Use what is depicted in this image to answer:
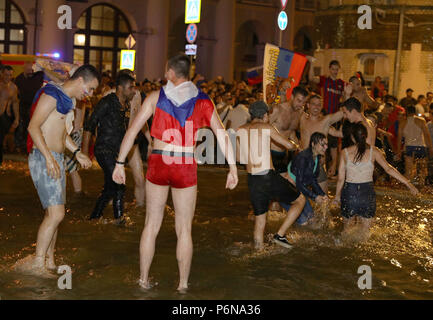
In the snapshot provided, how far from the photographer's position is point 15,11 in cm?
2981

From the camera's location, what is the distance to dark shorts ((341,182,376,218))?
8227 mm

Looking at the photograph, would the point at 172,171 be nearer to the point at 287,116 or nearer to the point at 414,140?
the point at 287,116

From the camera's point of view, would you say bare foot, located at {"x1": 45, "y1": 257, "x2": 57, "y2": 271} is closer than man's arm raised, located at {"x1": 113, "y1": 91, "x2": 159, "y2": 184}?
No

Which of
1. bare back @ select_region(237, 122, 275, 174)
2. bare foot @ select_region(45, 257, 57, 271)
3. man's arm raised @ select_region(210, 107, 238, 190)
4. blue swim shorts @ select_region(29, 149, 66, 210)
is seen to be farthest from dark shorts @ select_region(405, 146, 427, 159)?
blue swim shorts @ select_region(29, 149, 66, 210)

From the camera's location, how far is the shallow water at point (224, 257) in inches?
245

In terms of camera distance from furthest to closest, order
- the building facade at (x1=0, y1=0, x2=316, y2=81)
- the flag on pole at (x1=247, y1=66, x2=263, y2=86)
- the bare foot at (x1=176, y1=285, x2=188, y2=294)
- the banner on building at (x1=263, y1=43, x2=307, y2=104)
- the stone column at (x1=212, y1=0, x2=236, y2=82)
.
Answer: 1. the stone column at (x1=212, y1=0, x2=236, y2=82)
2. the building facade at (x1=0, y1=0, x2=316, y2=81)
3. the flag on pole at (x1=247, y1=66, x2=263, y2=86)
4. the banner on building at (x1=263, y1=43, x2=307, y2=104)
5. the bare foot at (x1=176, y1=285, x2=188, y2=294)

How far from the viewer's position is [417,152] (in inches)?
542

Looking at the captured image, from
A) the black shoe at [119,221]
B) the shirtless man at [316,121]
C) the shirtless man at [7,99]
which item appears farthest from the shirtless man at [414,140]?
the shirtless man at [7,99]

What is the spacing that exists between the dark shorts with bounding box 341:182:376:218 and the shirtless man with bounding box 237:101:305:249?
76 cm

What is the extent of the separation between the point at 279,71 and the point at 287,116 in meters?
2.23

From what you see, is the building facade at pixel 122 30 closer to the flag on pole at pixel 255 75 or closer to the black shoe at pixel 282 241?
the flag on pole at pixel 255 75

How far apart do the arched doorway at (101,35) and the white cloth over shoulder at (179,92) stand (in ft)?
88.3

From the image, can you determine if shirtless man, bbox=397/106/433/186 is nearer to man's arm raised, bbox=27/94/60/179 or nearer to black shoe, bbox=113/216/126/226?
black shoe, bbox=113/216/126/226
